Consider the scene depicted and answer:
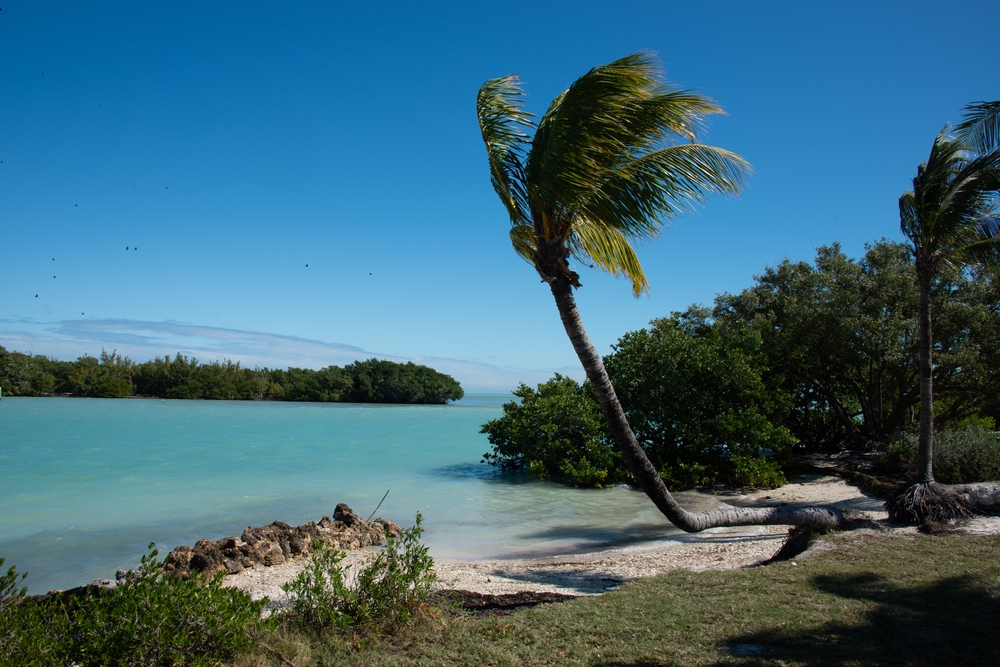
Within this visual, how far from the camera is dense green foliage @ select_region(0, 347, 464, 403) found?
85.3 m

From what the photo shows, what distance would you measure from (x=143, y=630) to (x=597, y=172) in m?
6.14

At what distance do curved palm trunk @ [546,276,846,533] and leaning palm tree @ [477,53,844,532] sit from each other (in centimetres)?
2

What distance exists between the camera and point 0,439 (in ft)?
108

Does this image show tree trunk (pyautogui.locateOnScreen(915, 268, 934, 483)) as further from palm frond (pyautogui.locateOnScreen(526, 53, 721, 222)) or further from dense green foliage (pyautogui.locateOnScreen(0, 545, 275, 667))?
dense green foliage (pyautogui.locateOnScreen(0, 545, 275, 667))

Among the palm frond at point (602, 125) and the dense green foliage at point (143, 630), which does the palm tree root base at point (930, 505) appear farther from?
the dense green foliage at point (143, 630)

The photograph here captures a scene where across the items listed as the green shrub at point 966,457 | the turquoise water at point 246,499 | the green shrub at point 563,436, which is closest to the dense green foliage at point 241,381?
the turquoise water at point 246,499

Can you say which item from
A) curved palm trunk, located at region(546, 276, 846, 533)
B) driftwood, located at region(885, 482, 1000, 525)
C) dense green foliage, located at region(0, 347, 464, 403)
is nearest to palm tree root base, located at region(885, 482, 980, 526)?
driftwood, located at region(885, 482, 1000, 525)

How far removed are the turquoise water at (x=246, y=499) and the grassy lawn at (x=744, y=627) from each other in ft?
18.3

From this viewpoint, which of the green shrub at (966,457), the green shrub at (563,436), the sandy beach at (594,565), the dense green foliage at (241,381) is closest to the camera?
the sandy beach at (594,565)

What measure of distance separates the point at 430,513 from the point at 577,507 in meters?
3.88

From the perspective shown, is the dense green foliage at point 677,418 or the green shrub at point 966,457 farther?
the dense green foliage at point 677,418

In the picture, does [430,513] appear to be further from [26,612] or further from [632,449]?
[26,612]

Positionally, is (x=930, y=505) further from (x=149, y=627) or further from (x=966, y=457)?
(x=149, y=627)

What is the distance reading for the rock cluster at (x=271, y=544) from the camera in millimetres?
9484
